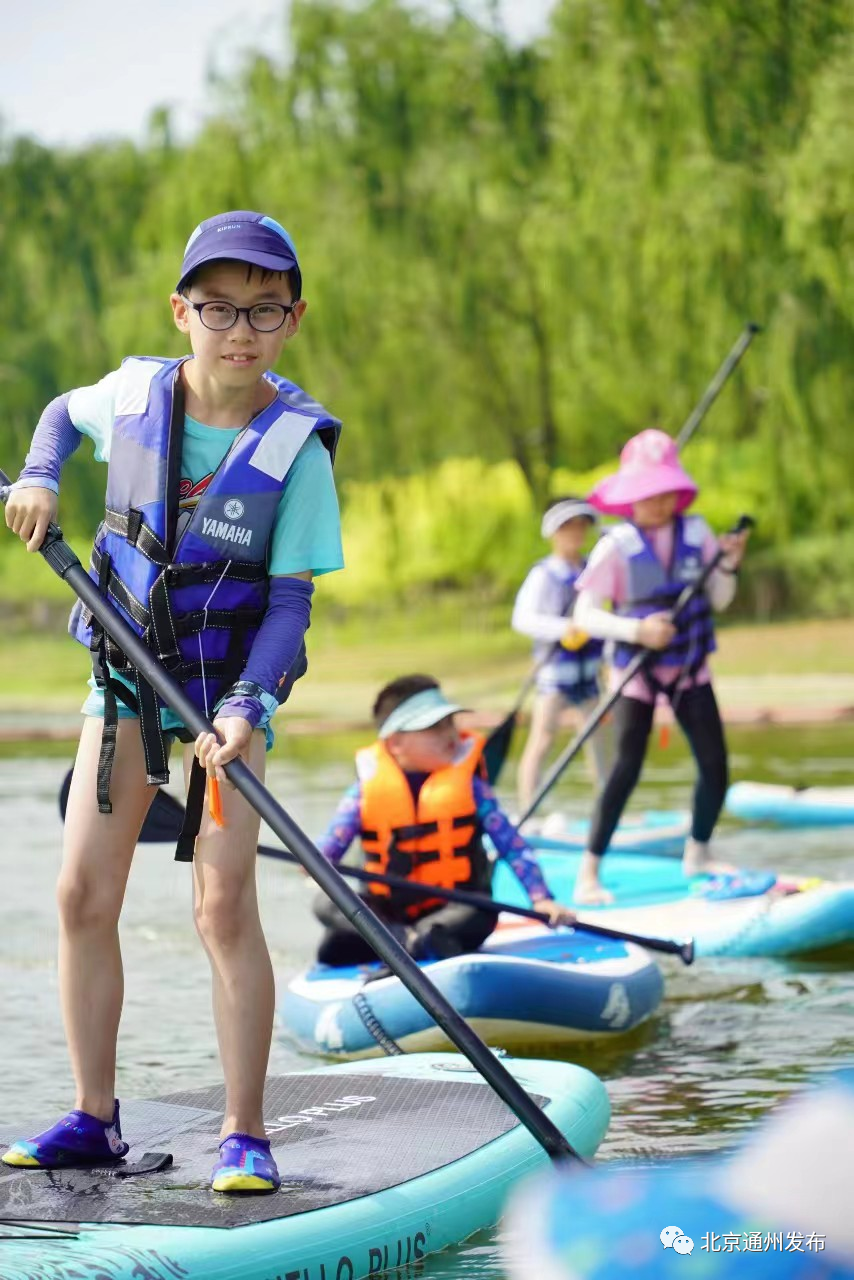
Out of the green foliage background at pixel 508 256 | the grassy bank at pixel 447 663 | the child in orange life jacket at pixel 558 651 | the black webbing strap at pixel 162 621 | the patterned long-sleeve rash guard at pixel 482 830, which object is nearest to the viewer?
the black webbing strap at pixel 162 621

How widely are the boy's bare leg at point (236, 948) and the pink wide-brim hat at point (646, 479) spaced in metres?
3.47

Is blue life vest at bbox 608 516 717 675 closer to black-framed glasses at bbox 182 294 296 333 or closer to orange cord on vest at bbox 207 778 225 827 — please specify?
black-framed glasses at bbox 182 294 296 333

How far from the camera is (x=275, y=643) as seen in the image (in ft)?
10.2

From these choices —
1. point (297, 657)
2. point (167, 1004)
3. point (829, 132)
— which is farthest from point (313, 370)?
point (297, 657)

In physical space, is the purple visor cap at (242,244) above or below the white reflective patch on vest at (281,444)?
above

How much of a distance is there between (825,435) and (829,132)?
2834mm

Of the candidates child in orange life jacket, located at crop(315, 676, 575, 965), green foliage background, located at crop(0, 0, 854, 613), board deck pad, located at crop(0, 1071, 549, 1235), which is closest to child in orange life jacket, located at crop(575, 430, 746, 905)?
child in orange life jacket, located at crop(315, 676, 575, 965)

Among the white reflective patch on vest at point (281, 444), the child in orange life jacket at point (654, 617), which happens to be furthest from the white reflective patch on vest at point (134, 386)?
the child in orange life jacket at point (654, 617)

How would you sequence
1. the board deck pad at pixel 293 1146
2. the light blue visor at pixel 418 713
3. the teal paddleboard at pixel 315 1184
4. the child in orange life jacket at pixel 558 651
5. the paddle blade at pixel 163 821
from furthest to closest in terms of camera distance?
the child in orange life jacket at pixel 558 651, the light blue visor at pixel 418 713, the paddle blade at pixel 163 821, the board deck pad at pixel 293 1146, the teal paddleboard at pixel 315 1184

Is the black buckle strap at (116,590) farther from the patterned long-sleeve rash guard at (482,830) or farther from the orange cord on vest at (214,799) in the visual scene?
the patterned long-sleeve rash guard at (482,830)

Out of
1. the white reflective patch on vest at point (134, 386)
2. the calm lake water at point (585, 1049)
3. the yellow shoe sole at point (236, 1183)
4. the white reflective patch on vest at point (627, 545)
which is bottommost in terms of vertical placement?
the calm lake water at point (585, 1049)

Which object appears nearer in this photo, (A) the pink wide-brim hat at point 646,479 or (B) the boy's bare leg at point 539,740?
A: (A) the pink wide-brim hat at point 646,479

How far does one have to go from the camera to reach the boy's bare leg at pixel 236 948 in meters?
3.10

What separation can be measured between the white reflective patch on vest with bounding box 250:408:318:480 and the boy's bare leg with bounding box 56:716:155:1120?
18.5 inches
